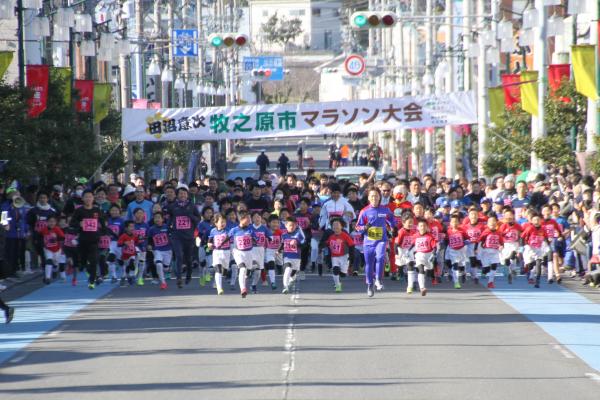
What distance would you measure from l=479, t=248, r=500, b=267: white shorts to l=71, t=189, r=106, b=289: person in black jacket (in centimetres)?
656

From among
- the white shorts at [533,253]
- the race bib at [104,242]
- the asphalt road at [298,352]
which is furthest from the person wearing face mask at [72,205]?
the white shorts at [533,253]

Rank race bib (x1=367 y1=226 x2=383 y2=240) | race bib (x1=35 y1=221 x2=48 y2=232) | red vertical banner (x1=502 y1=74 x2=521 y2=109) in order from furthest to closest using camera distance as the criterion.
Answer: red vertical banner (x1=502 y1=74 x2=521 y2=109) < race bib (x1=35 y1=221 x2=48 y2=232) < race bib (x1=367 y1=226 x2=383 y2=240)

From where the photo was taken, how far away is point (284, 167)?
5859cm

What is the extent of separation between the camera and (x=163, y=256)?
21.8 meters

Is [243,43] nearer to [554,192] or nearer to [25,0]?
[25,0]

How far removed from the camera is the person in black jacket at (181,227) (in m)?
21.7

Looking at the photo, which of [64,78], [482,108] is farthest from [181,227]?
[482,108]

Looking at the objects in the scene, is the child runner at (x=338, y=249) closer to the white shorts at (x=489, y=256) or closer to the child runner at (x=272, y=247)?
the child runner at (x=272, y=247)

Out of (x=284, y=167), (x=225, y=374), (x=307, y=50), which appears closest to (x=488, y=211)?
(x=225, y=374)

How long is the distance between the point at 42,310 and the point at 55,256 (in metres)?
4.01

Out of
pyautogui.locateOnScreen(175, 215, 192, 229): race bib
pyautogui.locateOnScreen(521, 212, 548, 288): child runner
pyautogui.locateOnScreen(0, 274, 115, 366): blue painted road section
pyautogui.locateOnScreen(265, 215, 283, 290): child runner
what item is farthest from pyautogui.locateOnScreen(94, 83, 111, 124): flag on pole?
pyautogui.locateOnScreen(521, 212, 548, 288): child runner

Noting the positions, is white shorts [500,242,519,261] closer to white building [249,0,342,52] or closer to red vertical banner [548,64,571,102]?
red vertical banner [548,64,571,102]

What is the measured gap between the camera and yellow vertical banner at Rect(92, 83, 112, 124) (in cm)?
3331

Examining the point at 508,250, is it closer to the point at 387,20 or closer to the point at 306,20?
the point at 387,20
